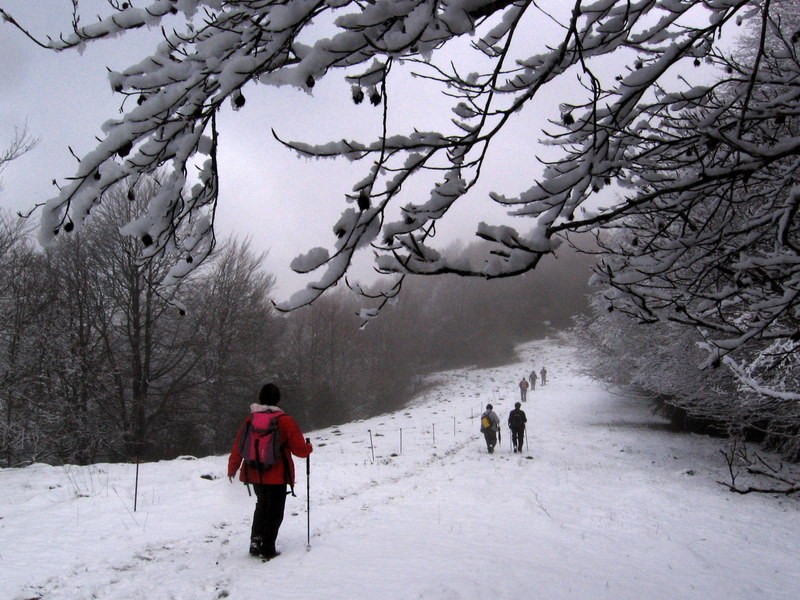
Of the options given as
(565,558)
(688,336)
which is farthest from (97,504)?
(688,336)

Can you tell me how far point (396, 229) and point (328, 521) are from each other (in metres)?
5.83

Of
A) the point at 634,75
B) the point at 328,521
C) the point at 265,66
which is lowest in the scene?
the point at 328,521

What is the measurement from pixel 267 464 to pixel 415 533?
98.0 inches

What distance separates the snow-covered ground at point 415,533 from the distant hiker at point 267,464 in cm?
30

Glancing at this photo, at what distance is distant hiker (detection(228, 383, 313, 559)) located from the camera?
4.75 metres

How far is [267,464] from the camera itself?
468 centimetres

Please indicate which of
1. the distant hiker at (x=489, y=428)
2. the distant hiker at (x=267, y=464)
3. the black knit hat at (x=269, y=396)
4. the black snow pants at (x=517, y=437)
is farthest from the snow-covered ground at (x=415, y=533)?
the black knit hat at (x=269, y=396)

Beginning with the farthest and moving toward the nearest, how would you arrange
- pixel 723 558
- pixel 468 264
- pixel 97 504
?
pixel 97 504 < pixel 723 558 < pixel 468 264

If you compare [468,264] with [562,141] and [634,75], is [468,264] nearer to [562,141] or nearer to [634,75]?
[634,75]

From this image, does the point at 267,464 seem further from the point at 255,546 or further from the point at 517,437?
the point at 517,437

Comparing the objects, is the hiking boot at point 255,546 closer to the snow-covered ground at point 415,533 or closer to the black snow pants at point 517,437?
the snow-covered ground at point 415,533

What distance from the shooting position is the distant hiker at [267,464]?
15.6ft

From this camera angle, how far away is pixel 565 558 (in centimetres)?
556

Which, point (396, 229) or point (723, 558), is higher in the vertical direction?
point (396, 229)
